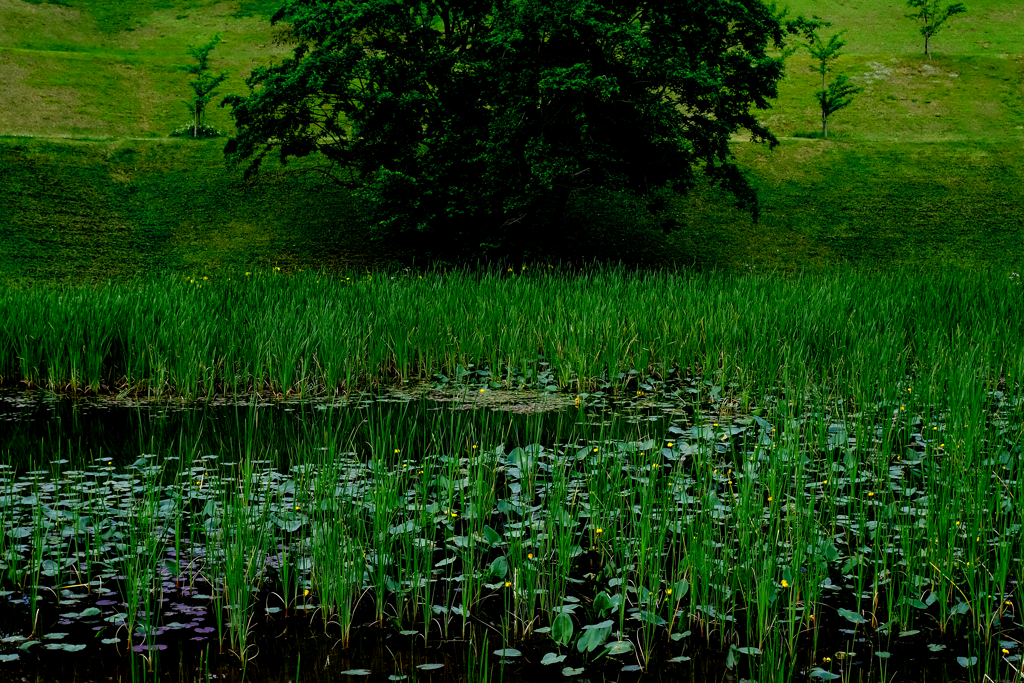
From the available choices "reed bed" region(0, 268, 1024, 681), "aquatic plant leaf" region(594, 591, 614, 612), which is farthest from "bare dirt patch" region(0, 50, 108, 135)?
"aquatic plant leaf" region(594, 591, 614, 612)

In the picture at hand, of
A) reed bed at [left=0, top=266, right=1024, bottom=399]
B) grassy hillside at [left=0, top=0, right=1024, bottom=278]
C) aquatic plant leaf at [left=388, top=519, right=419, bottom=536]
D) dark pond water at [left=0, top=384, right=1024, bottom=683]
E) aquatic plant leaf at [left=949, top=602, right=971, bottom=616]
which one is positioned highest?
grassy hillside at [left=0, top=0, right=1024, bottom=278]

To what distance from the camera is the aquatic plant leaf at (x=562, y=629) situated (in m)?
3.59

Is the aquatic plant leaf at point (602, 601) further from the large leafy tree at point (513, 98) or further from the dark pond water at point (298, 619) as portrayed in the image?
the large leafy tree at point (513, 98)

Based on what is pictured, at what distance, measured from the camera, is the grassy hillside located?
2011cm

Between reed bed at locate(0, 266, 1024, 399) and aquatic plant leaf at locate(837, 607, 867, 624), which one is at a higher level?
reed bed at locate(0, 266, 1024, 399)

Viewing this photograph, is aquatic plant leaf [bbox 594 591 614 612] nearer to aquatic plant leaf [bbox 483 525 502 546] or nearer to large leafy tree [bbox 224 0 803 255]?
aquatic plant leaf [bbox 483 525 502 546]

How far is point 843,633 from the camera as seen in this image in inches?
148

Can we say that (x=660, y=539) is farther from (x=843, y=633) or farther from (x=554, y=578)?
(x=843, y=633)

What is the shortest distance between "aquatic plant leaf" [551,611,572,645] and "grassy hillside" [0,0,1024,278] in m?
14.1

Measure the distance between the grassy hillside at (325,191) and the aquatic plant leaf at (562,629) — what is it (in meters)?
14.1

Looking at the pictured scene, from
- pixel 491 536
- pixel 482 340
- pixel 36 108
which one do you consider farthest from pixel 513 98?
pixel 36 108

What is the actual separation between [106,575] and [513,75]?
44.1 ft

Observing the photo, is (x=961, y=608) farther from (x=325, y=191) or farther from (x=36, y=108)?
(x=36, y=108)

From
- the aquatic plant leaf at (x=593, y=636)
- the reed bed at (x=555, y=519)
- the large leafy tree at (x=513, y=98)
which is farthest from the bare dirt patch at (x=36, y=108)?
the aquatic plant leaf at (x=593, y=636)
